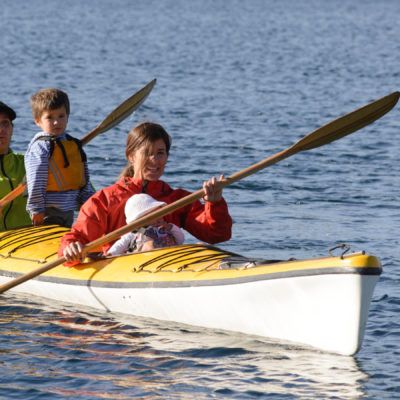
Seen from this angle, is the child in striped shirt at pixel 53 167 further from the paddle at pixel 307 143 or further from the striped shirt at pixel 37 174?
the paddle at pixel 307 143

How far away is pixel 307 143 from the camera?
7.49 metres

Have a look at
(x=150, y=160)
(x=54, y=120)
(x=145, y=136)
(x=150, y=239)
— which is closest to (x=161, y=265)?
(x=150, y=239)

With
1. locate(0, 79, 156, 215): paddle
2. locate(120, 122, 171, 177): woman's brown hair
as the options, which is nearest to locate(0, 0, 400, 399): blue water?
locate(120, 122, 171, 177): woman's brown hair

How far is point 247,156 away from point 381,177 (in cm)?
228

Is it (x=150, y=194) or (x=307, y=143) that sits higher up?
(x=307, y=143)

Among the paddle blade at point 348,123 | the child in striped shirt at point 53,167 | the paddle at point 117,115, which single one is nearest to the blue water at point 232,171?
the child in striped shirt at point 53,167

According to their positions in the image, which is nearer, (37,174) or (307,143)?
(307,143)

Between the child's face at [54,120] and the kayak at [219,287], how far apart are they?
67 cm

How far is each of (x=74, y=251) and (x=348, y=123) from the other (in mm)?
1855

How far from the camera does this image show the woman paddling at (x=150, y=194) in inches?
295

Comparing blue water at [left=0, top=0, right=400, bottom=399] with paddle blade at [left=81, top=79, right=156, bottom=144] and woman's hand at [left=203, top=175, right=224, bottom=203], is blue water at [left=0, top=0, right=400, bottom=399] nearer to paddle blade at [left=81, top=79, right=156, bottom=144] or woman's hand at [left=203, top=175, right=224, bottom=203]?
woman's hand at [left=203, top=175, right=224, bottom=203]

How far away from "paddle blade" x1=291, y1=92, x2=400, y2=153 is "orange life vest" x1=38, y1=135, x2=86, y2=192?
74.2 inches

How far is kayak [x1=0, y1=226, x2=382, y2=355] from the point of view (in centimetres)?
660

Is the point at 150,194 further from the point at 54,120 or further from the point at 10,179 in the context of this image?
the point at 10,179
